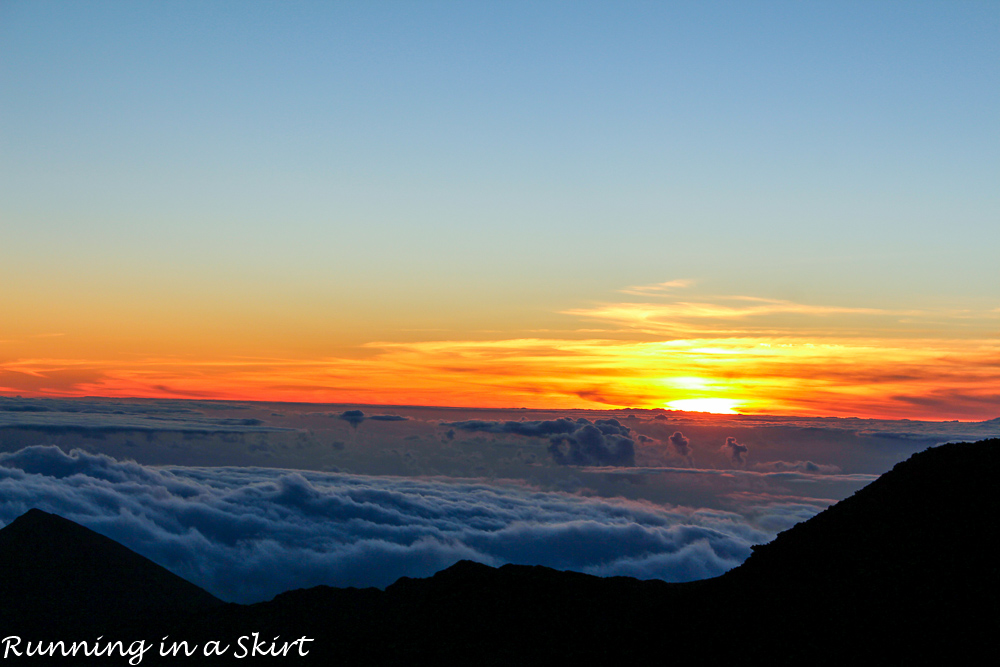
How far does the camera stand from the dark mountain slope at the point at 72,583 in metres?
121

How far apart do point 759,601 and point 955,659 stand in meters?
12.7

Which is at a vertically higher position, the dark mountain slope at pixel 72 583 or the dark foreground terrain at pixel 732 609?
the dark foreground terrain at pixel 732 609

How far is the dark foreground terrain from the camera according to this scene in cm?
3541

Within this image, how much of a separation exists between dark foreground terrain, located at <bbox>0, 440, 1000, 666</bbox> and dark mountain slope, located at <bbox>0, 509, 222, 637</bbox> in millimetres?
32658

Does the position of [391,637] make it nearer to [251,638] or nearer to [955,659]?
[251,638]

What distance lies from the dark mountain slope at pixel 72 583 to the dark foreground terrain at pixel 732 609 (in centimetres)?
3266

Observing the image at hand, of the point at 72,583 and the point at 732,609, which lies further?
the point at 72,583

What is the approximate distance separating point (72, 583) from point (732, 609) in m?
136

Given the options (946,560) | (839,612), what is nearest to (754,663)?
(839,612)

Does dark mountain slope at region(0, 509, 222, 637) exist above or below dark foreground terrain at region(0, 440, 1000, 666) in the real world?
below

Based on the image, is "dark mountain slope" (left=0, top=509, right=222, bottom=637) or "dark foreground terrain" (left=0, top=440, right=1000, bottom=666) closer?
"dark foreground terrain" (left=0, top=440, right=1000, bottom=666)

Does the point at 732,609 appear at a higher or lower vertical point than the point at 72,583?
higher

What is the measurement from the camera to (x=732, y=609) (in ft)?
144

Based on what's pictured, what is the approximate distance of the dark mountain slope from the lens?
121062 mm
